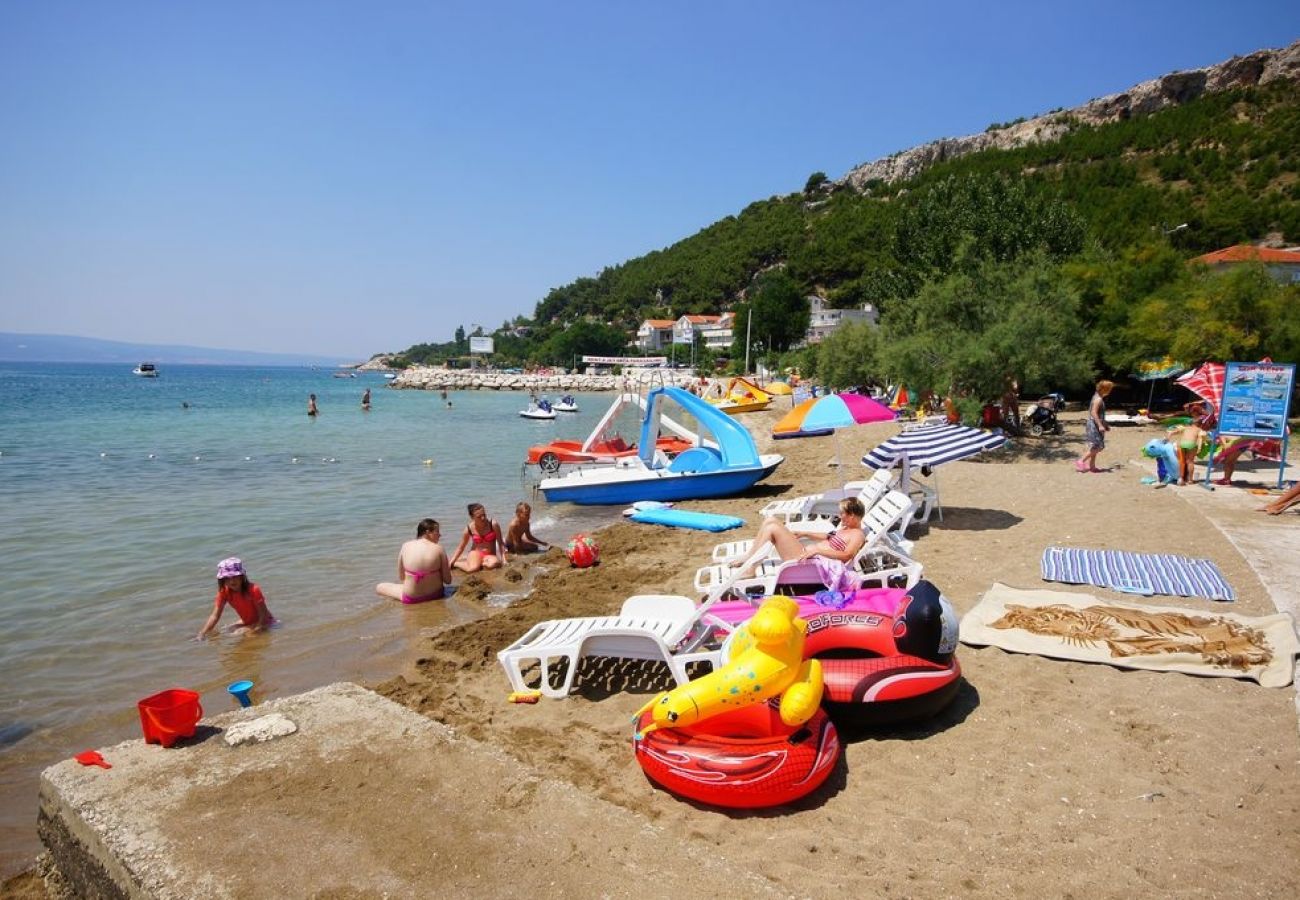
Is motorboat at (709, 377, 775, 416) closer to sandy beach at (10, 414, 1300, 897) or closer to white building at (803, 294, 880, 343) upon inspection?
sandy beach at (10, 414, 1300, 897)

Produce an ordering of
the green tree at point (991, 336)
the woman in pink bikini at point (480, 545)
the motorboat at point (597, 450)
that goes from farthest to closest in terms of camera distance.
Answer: the motorboat at point (597, 450) → the green tree at point (991, 336) → the woman in pink bikini at point (480, 545)

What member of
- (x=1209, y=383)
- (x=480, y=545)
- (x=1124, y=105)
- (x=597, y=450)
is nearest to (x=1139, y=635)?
(x=480, y=545)

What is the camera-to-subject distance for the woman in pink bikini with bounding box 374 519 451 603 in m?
9.15

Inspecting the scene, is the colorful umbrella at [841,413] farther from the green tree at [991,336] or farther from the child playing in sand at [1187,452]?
the child playing in sand at [1187,452]

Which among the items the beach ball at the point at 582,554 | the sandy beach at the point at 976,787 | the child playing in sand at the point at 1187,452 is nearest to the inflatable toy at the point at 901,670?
the sandy beach at the point at 976,787

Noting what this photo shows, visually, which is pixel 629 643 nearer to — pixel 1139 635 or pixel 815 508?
pixel 1139 635

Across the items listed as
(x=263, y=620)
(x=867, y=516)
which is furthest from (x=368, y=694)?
(x=867, y=516)

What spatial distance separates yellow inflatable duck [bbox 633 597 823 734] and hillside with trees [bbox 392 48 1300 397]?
12.7m

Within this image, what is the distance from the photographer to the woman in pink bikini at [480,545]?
34.1ft

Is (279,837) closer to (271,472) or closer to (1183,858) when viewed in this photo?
(1183,858)

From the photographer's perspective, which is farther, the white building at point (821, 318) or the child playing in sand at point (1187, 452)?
the white building at point (821, 318)

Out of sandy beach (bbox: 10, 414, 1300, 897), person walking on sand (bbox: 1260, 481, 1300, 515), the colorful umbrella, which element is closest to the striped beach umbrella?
the colorful umbrella

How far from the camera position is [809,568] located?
7.66 metres

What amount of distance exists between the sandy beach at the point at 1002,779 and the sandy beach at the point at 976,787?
1 centimetres
